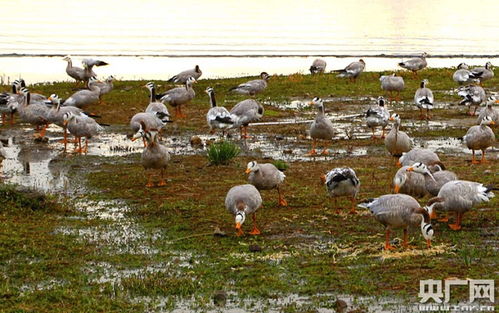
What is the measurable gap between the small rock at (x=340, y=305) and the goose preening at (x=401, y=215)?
266 centimetres

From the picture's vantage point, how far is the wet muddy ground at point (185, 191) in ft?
39.1

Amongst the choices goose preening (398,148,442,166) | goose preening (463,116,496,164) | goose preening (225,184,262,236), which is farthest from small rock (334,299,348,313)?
goose preening (463,116,496,164)

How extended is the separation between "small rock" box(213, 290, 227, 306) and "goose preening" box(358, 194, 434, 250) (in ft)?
10.5

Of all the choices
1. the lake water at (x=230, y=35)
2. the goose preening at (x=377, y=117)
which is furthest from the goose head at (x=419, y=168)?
the lake water at (x=230, y=35)

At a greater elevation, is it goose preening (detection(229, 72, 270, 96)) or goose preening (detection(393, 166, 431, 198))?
goose preening (detection(229, 72, 270, 96))

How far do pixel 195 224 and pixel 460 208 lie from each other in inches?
181

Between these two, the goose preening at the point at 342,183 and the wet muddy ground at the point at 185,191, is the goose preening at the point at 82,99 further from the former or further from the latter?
the goose preening at the point at 342,183

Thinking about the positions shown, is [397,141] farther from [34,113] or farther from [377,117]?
[34,113]

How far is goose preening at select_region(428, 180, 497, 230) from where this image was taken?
14867 millimetres

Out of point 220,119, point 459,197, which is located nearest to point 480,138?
point 459,197

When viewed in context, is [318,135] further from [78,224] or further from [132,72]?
[132,72]

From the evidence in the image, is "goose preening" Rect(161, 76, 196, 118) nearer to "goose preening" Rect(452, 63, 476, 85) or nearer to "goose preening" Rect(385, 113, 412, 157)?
"goose preening" Rect(385, 113, 412, 157)

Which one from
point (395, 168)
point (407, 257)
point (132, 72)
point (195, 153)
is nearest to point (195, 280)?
point (407, 257)

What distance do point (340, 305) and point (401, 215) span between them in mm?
3047
